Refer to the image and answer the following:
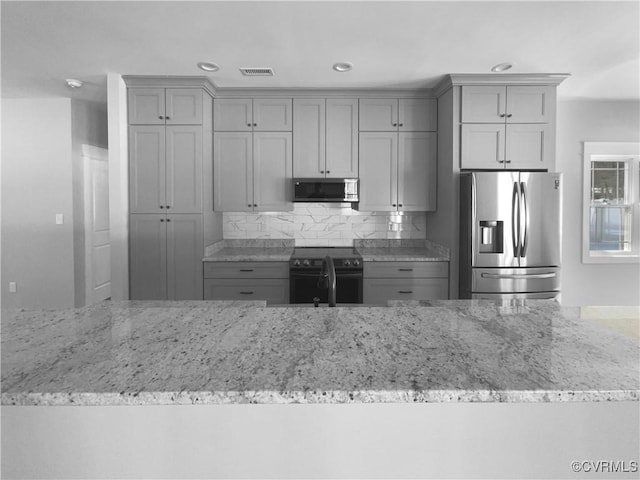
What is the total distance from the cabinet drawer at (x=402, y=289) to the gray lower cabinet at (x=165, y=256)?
1.59 m

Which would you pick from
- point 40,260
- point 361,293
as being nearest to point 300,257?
point 361,293

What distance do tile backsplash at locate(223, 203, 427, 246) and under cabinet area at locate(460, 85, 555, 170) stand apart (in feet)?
3.32

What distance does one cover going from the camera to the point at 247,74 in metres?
3.38

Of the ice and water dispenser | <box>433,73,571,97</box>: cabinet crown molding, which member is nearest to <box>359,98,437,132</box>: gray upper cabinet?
<box>433,73,571,97</box>: cabinet crown molding

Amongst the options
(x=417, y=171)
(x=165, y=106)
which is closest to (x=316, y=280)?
(x=417, y=171)

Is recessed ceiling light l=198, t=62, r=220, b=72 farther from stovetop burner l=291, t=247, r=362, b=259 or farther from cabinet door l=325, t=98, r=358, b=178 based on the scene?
stovetop burner l=291, t=247, r=362, b=259

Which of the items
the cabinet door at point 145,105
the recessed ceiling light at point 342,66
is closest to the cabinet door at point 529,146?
the recessed ceiling light at point 342,66

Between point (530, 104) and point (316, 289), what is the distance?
8.44ft

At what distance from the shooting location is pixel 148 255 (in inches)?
140

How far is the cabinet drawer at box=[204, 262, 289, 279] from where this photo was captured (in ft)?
11.7

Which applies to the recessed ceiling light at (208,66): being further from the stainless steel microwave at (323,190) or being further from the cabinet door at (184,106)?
the stainless steel microwave at (323,190)

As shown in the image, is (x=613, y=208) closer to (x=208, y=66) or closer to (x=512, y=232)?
(x=512, y=232)

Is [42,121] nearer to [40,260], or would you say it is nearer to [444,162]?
[40,260]

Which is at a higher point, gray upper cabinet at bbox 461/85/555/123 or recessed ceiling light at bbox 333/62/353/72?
recessed ceiling light at bbox 333/62/353/72
